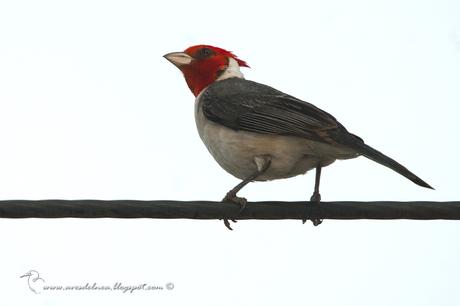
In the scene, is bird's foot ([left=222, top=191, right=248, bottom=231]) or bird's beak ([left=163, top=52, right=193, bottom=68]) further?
bird's beak ([left=163, top=52, right=193, bottom=68])

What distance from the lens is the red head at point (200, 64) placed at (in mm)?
6945

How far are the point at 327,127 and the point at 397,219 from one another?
116 cm

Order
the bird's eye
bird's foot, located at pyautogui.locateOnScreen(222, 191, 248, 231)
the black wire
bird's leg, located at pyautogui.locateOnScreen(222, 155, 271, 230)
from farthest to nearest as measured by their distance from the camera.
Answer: the bird's eye
bird's leg, located at pyautogui.locateOnScreen(222, 155, 271, 230)
bird's foot, located at pyautogui.locateOnScreen(222, 191, 248, 231)
the black wire

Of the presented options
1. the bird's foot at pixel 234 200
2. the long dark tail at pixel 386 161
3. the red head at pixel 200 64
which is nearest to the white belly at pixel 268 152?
the long dark tail at pixel 386 161

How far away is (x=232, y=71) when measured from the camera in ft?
23.4

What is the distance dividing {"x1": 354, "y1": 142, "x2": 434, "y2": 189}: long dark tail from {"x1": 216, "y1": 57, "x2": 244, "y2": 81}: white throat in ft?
6.97

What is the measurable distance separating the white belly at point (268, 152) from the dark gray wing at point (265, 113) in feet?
0.21

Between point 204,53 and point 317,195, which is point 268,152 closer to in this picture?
point 317,195

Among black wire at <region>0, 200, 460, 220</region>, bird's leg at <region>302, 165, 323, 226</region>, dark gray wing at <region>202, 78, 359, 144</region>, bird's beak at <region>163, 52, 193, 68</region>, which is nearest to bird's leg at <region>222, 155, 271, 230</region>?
dark gray wing at <region>202, 78, 359, 144</region>

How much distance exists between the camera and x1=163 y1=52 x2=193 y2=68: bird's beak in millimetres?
7027

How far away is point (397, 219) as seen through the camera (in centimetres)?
430

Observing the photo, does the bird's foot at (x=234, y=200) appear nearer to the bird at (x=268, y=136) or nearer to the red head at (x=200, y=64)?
the bird at (x=268, y=136)

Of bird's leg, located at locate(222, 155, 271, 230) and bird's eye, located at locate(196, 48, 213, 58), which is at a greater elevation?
bird's eye, located at locate(196, 48, 213, 58)

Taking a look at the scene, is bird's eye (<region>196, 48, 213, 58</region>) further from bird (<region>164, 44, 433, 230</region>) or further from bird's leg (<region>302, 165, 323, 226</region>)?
bird's leg (<region>302, 165, 323, 226</region>)
